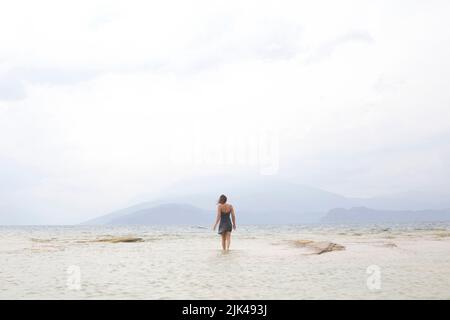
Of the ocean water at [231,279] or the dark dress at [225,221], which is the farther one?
the dark dress at [225,221]

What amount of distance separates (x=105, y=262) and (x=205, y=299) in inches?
408

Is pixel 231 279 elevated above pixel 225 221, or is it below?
below

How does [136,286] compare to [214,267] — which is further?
[214,267]

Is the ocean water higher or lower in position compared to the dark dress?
lower

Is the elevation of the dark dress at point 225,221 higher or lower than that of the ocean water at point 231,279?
higher

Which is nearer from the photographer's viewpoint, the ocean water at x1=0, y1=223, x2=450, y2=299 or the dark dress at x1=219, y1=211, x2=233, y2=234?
the ocean water at x1=0, y1=223, x2=450, y2=299

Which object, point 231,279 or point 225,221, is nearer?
point 231,279

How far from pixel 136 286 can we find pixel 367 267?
29.1 feet

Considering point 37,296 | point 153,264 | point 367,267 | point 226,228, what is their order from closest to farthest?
point 37,296 → point 367,267 → point 153,264 → point 226,228
